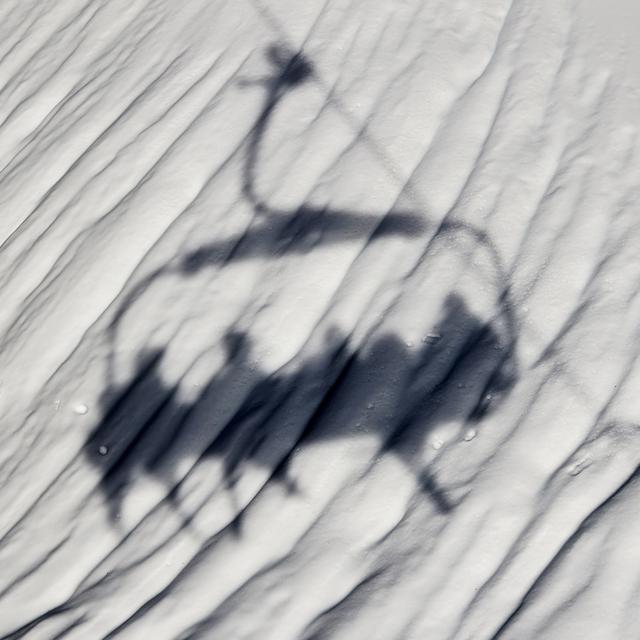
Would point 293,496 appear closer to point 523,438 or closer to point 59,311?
point 523,438

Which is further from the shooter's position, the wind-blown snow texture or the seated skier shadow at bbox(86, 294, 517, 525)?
the seated skier shadow at bbox(86, 294, 517, 525)

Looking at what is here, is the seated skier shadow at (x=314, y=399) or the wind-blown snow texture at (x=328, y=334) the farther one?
the seated skier shadow at (x=314, y=399)

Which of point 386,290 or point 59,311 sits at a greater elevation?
point 59,311

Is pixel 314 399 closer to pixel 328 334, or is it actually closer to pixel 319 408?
pixel 319 408

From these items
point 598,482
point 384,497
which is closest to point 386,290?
point 384,497

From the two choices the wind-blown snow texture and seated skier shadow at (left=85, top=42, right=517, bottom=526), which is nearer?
the wind-blown snow texture

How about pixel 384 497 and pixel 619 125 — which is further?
pixel 619 125
